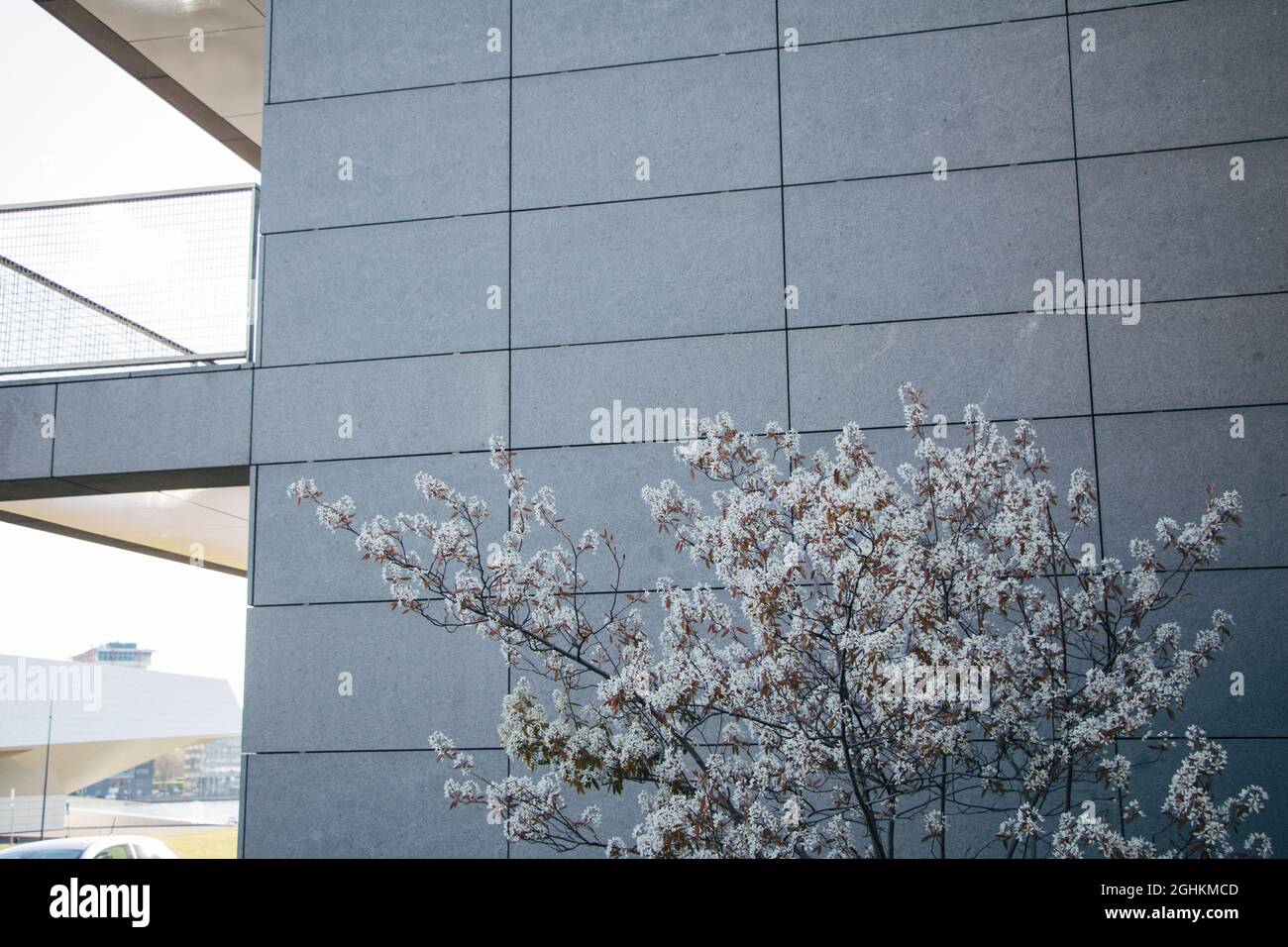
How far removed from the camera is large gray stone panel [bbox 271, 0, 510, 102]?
7703 millimetres

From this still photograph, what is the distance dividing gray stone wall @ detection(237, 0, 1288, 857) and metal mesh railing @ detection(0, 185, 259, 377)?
1.21 feet

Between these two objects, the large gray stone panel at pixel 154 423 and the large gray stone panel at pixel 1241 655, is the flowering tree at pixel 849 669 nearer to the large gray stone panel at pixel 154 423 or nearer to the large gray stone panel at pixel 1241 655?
the large gray stone panel at pixel 1241 655

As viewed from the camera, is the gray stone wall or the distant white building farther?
the distant white building

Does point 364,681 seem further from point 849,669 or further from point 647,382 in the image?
point 849,669

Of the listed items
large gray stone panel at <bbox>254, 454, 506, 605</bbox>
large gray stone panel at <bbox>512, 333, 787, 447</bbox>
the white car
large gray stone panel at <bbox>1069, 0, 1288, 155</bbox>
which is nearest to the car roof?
the white car

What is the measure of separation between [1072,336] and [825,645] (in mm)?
2989

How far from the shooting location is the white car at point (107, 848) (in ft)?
24.3

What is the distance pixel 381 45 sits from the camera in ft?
25.7

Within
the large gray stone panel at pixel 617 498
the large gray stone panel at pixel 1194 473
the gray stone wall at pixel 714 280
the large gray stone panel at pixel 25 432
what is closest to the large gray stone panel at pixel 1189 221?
the gray stone wall at pixel 714 280

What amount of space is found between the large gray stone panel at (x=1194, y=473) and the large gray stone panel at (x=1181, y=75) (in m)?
1.68

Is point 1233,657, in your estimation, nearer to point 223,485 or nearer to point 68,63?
point 223,485

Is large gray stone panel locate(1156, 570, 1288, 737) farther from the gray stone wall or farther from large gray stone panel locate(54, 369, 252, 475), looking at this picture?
large gray stone panel locate(54, 369, 252, 475)

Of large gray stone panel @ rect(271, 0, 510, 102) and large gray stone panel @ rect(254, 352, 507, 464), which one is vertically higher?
large gray stone panel @ rect(271, 0, 510, 102)

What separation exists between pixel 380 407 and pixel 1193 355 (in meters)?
4.81
